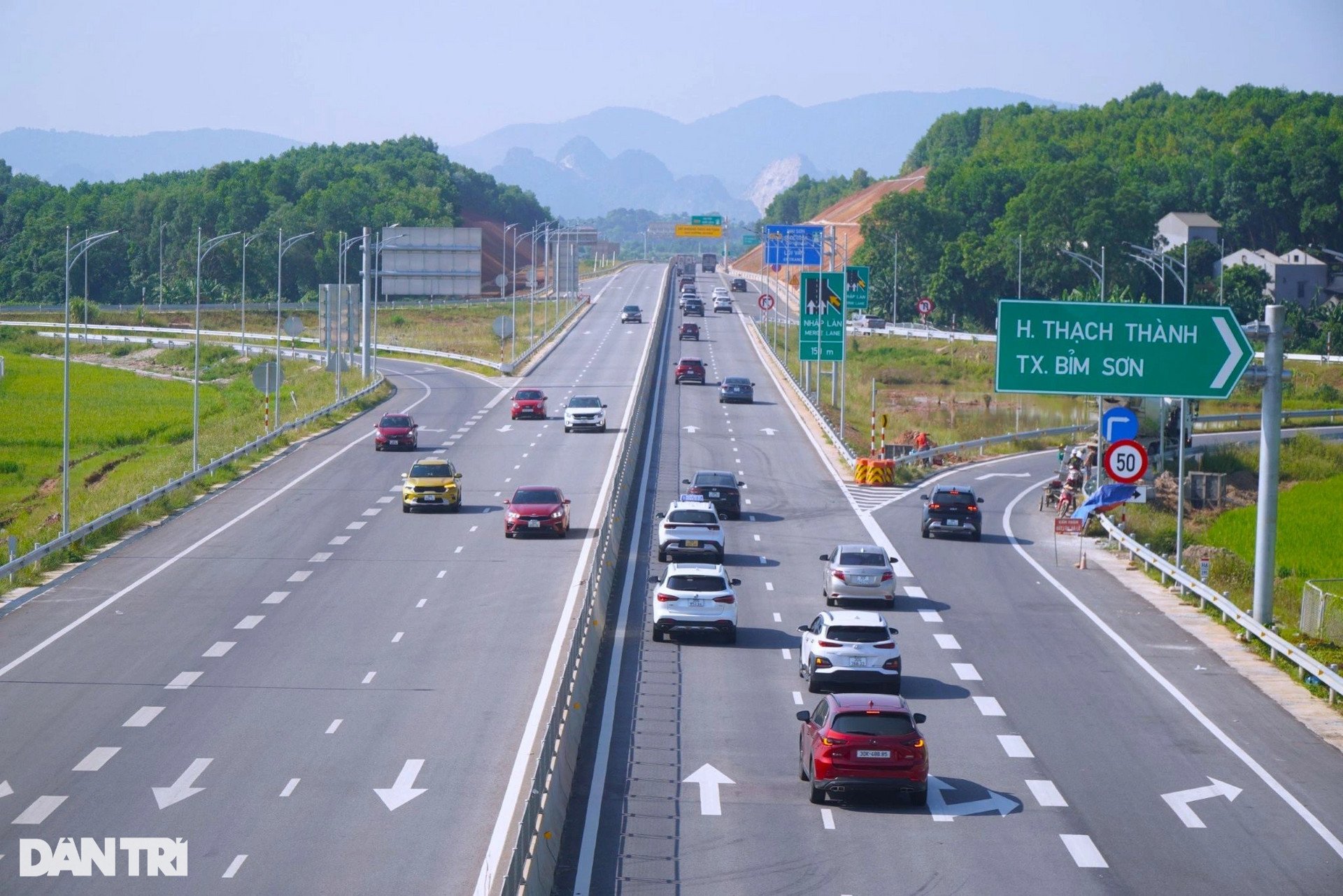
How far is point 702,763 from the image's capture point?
72.6 feet

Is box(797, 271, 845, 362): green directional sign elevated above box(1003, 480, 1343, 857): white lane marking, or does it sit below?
above

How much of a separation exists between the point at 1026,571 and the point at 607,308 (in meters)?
111

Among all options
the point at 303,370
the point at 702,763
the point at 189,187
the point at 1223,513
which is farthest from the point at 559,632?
the point at 189,187

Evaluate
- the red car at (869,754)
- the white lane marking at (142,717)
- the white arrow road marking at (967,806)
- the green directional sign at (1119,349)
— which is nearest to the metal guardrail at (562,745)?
the red car at (869,754)

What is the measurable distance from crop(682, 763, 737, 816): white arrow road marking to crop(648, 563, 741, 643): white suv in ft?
27.0

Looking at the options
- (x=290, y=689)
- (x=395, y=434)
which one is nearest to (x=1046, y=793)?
(x=290, y=689)

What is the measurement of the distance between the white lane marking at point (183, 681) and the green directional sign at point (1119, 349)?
17749mm

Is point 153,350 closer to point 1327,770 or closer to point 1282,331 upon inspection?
point 1282,331

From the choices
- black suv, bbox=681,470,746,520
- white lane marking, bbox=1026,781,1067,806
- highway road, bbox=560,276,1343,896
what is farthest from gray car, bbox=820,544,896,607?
white lane marking, bbox=1026,781,1067,806

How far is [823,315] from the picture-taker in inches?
2702

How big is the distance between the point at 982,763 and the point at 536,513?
2071 cm

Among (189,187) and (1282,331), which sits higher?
(189,187)

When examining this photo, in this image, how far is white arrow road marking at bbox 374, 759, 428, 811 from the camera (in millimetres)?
19812

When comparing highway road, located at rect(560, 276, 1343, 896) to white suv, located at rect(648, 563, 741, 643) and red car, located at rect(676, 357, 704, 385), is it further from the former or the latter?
red car, located at rect(676, 357, 704, 385)
